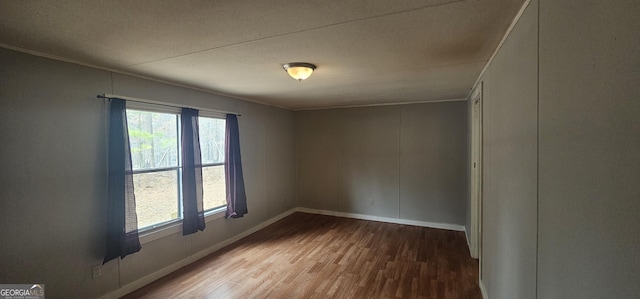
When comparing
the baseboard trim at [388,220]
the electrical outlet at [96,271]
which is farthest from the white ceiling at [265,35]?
the baseboard trim at [388,220]

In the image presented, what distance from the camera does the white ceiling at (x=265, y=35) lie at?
4.43 ft

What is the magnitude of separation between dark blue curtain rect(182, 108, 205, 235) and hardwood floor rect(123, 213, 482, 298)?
1.83ft

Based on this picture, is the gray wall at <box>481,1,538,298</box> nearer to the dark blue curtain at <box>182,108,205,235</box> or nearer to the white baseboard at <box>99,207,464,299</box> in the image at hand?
the white baseboard at <box>99,207,464,299</box>

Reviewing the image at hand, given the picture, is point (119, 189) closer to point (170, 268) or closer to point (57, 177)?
point (57, 177)

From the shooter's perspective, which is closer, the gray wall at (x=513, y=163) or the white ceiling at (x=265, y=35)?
the gray wall at (x=513, y=163)

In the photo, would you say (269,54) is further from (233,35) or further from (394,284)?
(394,284)

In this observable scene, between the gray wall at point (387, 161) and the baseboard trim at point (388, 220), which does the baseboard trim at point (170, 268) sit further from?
the gray wall at point (387, 161)

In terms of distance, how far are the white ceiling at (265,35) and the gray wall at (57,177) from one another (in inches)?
8.3

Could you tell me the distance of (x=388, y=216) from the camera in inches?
196

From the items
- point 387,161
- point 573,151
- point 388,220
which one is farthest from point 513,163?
point 388,220

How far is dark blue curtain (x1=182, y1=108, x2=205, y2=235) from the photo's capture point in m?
3.22

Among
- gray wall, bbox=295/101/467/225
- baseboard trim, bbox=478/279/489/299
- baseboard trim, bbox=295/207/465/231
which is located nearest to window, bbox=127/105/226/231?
gray wall, bbox=295/101/467/225

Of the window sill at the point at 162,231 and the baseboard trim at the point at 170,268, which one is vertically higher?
the window sill at the point at 162,231

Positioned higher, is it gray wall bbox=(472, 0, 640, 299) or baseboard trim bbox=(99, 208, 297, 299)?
gray wall bbox=(472, 0, 640, 299)
